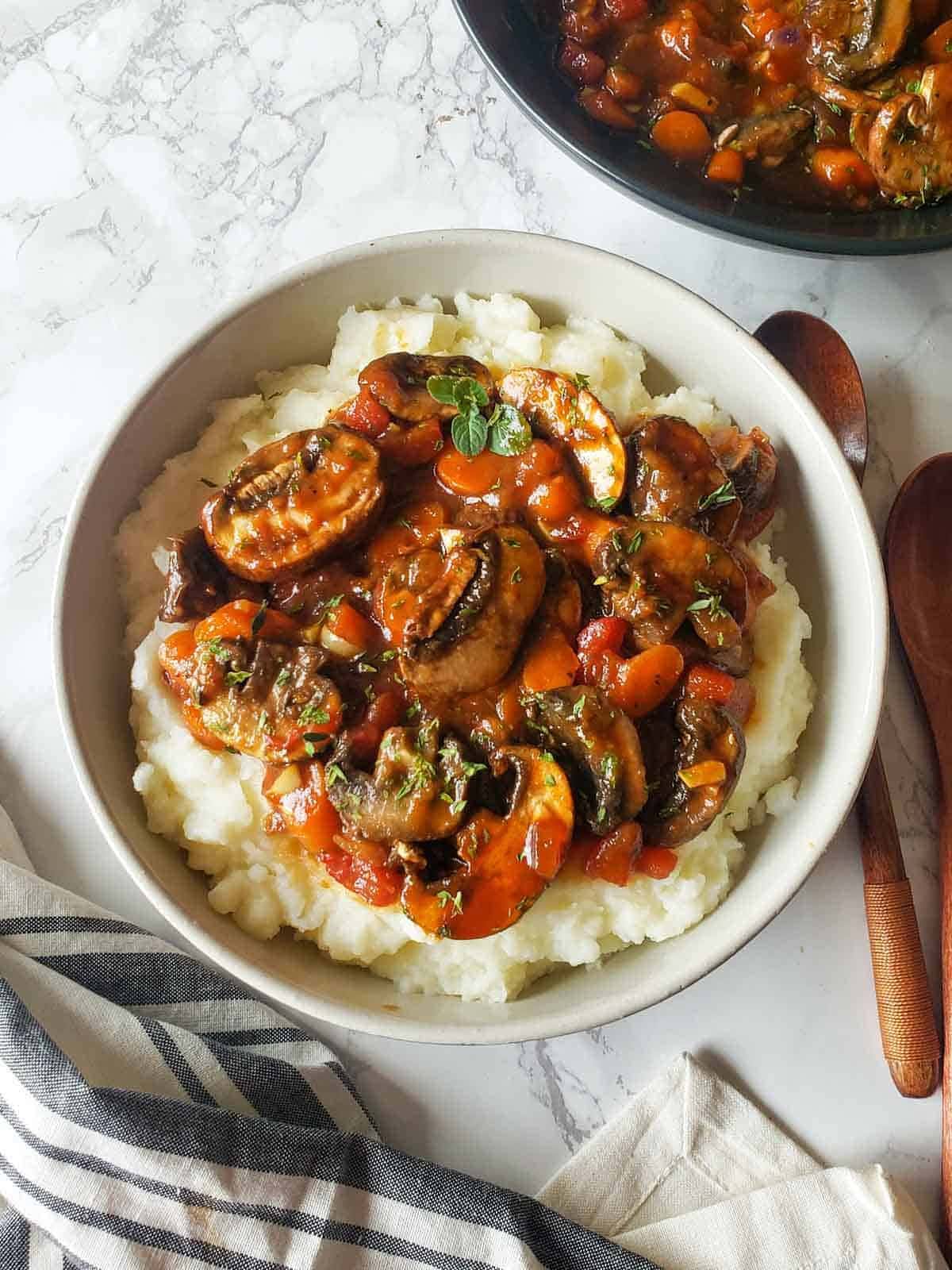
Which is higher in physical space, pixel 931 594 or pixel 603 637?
pixel 603 637

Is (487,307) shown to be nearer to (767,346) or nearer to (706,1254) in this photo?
(767,346)

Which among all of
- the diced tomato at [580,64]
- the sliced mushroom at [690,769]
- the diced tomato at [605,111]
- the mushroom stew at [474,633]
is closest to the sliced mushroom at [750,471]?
the mushroom stew at [474,633]

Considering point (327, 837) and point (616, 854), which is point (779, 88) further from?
point (327, 837)

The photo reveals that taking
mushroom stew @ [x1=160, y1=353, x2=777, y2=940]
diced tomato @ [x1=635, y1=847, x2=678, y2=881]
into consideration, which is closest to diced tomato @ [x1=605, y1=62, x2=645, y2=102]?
mushroom stew @ [x1=160, y1=353, x2=777, y2=940]

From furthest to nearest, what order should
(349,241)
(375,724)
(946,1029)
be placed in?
(349,241), (946,1029), (375,724)

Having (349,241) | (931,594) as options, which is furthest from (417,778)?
(349,241)

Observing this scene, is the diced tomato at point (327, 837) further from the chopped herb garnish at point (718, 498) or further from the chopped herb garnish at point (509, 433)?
the chopped herb garnish at point (718, 498)
